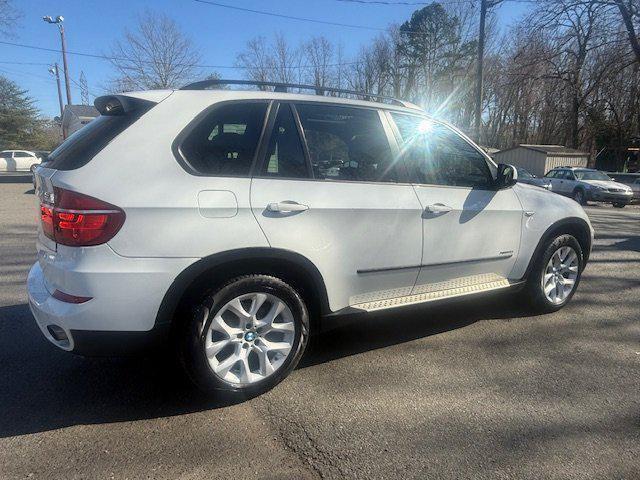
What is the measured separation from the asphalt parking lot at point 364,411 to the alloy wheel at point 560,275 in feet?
1.22

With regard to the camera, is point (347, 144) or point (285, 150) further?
point (347, 144)

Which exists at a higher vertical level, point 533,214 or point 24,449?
point 533,214

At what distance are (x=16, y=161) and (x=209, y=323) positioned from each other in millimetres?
36747

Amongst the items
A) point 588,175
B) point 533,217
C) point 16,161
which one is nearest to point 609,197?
point 588,175

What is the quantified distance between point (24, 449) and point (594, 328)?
4.23 m

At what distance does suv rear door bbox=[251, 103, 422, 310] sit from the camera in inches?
110

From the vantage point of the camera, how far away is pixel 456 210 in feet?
11.5

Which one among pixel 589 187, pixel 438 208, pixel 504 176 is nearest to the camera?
pixel 438 208

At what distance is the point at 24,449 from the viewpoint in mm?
2346

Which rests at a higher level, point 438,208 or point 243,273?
point 438,208

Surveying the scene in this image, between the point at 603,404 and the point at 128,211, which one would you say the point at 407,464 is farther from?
the point at 128,211

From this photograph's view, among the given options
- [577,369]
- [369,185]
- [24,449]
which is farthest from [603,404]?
[24,449]

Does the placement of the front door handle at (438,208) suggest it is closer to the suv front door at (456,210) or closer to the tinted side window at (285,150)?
the suv front door at (456,210)

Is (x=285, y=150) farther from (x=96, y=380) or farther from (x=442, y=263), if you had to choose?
(x=96, y=380)
